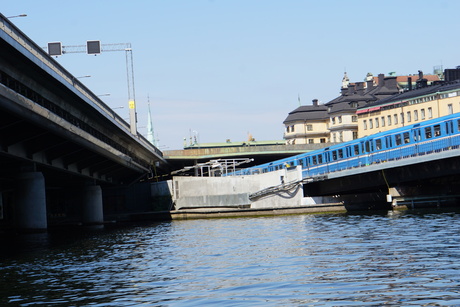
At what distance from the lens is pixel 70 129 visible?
4859 centimetres

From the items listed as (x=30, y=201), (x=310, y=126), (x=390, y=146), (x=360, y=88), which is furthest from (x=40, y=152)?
(x=310, y=126)

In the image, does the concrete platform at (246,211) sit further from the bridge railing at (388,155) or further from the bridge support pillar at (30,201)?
the bridge support pillar at (30,201)

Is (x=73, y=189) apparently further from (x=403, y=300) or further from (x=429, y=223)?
(x=403, y=300)

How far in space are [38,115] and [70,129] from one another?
6.74 meters

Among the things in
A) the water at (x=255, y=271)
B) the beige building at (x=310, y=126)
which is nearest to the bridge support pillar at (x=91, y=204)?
the water at (x=255, y=271)

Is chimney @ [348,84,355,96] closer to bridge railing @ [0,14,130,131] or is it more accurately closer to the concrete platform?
the concrete platform

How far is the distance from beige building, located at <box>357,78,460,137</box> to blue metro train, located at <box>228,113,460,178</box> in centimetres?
5158

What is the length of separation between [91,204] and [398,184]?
28015mm

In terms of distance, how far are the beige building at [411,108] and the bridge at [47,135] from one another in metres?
55.4

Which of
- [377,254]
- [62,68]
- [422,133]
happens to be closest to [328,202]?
[422,133]

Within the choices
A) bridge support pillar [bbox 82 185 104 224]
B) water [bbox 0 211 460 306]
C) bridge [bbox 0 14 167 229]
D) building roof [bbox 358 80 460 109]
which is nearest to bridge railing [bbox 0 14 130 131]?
bridge [bbox 0 14 167 229]

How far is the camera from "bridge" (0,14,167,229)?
3928cm

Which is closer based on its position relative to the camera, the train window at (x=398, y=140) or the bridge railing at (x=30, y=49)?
the bridge railing at (x=30, y=49)

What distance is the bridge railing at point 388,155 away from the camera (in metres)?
59.9
